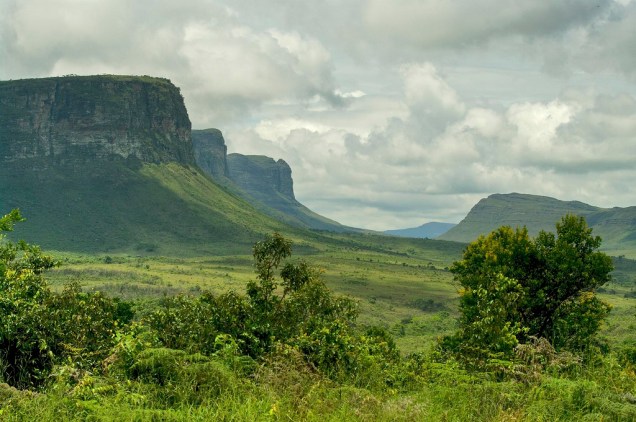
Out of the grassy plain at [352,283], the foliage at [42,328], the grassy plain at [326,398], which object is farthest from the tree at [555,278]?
the grassy plain at [352,283]

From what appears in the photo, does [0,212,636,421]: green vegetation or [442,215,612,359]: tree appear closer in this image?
[0,212,636,421]: green vegetation

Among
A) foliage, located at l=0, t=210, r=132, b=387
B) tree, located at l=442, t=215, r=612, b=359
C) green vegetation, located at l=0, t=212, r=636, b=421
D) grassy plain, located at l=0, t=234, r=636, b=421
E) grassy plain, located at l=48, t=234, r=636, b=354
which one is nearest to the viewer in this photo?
grassy plain, located at l=0, t=234, r=636, b=421

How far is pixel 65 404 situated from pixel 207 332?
439 centimetres

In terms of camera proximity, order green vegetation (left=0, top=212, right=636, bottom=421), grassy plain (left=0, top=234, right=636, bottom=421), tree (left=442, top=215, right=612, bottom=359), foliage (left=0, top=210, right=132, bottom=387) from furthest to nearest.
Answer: tree (left=442, top=215, right=612, bottom=359)
foliage (left=0, top=210, right=132, bottom=387)
green vegetation (left=0, top=212, right=636, bottom=421)
grassy plain (left=0, top=234, right=636, bottom=421)

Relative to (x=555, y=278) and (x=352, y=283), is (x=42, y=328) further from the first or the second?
(x=352, y=283)

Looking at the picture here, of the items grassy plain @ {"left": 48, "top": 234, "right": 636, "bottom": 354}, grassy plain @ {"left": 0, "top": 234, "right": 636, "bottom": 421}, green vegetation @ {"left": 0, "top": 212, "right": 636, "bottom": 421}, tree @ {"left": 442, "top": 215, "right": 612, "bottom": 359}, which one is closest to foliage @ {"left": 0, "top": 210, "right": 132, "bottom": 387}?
green vegetation @ {"left": 0, "top": 212, "right": 636, "bottom": 421}

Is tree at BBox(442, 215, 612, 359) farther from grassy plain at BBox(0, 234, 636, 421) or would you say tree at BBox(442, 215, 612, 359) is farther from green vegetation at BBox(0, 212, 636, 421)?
grassy plain at BBox(0, 234, 636, 421)

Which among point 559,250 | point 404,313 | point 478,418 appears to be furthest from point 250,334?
point 404,313

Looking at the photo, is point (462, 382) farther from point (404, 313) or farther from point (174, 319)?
point (404, 313)

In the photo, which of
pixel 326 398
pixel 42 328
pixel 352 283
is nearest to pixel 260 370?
pixel 326 398

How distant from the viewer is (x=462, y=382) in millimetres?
8711

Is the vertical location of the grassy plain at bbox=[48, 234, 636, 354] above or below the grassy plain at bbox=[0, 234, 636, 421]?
below

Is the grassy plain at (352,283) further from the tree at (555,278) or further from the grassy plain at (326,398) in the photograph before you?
the grassy plain at (326,398)

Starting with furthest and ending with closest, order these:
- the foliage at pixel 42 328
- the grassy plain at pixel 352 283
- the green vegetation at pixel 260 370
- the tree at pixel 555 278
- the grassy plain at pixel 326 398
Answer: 1. the grassy plain at pixel 352 283
2. the tree at pixel 555 278
3. the foliage at pixel 42 328
4. the green vegetation at pixel 260 370
5. the grassy plain at pixel 326 398
